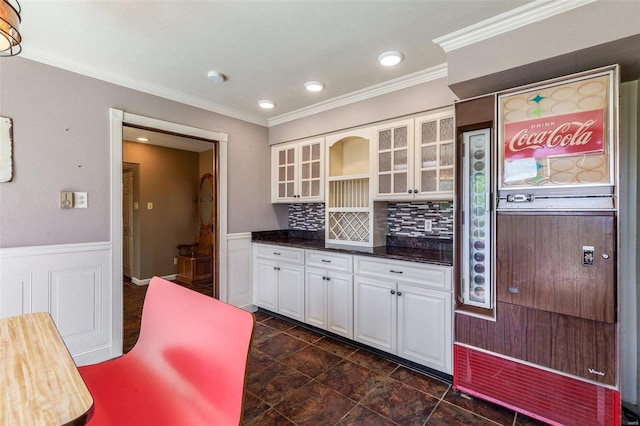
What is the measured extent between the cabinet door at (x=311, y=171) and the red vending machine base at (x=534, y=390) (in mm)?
2024

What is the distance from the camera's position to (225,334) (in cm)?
106

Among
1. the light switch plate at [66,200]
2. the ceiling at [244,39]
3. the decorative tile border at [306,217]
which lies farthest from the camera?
the decorative tile border at [306,217]

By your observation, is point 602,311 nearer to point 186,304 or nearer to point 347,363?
point 347,363

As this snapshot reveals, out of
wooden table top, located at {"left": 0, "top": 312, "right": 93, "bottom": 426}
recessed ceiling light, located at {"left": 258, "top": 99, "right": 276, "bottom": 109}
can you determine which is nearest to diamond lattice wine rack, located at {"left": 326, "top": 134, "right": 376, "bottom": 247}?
recessed ceiling light, located at {"left": 258, "top": 99, "right": 276, "bottom": 109}

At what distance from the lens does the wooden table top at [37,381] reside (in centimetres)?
Result: 73

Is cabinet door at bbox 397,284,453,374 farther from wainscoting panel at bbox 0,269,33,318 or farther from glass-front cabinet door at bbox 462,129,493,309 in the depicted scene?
wainscoting panel at bbox 0,269,33,318

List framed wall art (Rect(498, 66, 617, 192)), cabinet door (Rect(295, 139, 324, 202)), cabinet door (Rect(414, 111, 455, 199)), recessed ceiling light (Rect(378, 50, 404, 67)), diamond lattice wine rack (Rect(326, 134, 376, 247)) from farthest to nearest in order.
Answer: cabinet door (Rect(295, 139, 324, 202)) < diamond lattice wine rack (Rect(326, 134, 376, 247)) < cabinet door (Rect(414, 111, 455, 199)) < recessed ceiling light (Rect(378, 50, 404, 67)) < framed wall art (Rect(498, 66, 617, 192))

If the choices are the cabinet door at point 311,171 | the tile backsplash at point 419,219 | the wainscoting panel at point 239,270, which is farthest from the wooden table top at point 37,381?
the tile backsplash at point 419,219

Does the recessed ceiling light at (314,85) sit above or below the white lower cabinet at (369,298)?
above

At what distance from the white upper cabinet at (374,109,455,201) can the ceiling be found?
1.40 feet

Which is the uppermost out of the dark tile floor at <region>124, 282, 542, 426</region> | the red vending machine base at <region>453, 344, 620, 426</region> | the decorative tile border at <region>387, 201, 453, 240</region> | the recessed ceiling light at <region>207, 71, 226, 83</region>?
the recessed ceiling light at <region>207, 71, 226, 83</region>

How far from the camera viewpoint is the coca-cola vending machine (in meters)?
1.55

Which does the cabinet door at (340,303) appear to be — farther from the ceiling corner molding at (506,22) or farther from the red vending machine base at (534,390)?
the ceiling corner molding at (506,22)

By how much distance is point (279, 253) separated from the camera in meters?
3.33
